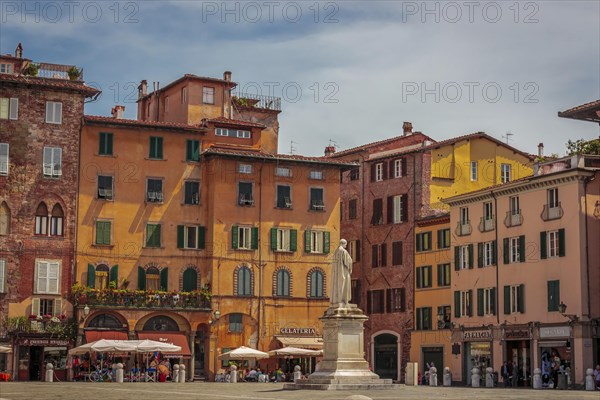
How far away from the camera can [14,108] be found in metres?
68.8

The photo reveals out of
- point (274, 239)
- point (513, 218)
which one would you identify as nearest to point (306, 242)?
point (274, 239)

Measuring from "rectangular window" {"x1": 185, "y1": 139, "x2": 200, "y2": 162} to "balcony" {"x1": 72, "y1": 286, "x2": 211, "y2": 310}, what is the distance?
8.34m

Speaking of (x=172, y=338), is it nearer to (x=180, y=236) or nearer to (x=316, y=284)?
(x=180, y=236)

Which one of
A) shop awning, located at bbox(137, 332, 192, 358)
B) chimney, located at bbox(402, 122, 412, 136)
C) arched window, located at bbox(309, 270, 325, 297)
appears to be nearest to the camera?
shop awning, located at bbox(137, 332, 192, 358)

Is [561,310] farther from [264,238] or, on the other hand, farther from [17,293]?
[17,293]

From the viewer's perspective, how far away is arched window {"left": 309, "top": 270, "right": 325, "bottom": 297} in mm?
74812

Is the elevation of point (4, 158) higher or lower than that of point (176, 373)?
higher

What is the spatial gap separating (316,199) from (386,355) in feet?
43.3

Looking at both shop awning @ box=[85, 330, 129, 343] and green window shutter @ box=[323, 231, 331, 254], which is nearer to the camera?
shop awning @ box=[85, 330, 129, 343]

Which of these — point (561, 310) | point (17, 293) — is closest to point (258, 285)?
point (17, 293)

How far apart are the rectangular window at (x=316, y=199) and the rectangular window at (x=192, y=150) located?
25.9 ft

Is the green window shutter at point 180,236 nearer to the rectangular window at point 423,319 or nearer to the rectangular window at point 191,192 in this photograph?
the rectangular window at point 191,192

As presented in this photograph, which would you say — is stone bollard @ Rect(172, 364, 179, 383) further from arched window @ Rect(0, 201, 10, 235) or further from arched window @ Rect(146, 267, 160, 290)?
arched window @ Rect(0, 201, 10, 235)

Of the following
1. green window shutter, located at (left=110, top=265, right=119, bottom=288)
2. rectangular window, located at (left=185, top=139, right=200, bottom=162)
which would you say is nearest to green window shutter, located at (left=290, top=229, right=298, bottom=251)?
rectangular window, located at (left=185, top=139, right=200, bottom=162)
